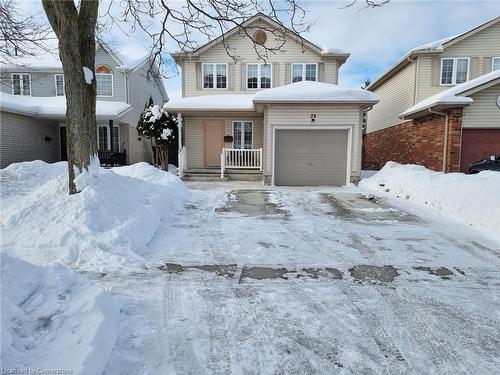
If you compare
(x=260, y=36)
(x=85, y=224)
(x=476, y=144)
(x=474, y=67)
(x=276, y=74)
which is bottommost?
(x=85, y=224)

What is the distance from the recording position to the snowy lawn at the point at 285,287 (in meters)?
2.50

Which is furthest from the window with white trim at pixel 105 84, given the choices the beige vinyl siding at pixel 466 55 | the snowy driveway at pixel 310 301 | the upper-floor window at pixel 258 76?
the beige vinyl siding at pixel 466 55

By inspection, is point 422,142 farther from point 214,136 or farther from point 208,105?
point 208,105

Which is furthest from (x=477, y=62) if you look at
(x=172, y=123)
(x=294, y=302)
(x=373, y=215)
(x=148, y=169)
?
(x=294, y=302)

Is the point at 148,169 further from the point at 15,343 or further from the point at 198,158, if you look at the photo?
the point at 15,343

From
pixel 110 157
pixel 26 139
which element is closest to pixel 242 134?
pixel 110 157

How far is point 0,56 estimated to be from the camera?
1146 cm

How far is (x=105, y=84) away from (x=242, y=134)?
855 cm

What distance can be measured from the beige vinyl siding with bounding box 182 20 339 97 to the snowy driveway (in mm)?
11133

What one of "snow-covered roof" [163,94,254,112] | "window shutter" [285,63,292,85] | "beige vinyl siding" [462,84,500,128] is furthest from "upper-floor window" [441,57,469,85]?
"snow-covered roof" [163,94,254,112]

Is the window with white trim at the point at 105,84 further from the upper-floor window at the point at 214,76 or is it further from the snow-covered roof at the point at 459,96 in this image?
the snow-covered roof at the point at 459,96

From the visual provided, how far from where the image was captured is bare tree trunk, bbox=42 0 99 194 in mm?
5574

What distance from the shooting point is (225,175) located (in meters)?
13.7

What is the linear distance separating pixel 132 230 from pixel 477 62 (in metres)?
17.6
